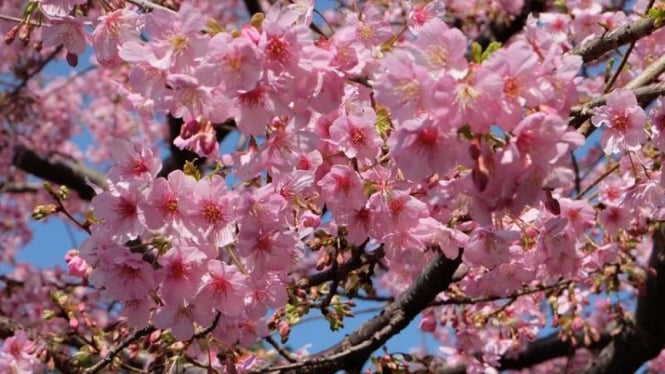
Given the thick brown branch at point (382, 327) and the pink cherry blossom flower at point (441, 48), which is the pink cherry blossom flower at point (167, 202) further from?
the thick brown branch at point (382, 327)

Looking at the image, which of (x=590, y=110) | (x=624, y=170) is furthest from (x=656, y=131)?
(x=624, y=170)

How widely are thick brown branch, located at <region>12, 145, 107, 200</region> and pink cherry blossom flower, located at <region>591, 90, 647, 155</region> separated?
13.0 ft

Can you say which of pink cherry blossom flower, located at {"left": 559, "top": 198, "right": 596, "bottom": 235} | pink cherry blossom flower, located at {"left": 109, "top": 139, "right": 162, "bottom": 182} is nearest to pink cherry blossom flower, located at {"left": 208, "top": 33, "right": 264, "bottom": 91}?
pink cherry blossom flower, located at {"left": 109, "top": 139, "right": 162, "bottom": 182}

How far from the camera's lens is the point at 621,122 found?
5.95ft

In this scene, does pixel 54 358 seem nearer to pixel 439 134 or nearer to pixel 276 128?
pixel 276 128

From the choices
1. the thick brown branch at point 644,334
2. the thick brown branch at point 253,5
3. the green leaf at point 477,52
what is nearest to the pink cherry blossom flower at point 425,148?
the green leaf at point 477,52

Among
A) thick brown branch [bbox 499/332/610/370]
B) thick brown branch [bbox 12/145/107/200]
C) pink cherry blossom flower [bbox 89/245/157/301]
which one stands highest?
pink cherry blossom flower [bbox 89/245/157/301]

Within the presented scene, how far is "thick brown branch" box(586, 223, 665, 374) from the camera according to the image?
355 cm

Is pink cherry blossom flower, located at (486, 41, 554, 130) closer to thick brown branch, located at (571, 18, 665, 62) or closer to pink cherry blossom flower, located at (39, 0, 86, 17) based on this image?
thick brown branch, located at (571, 18, 665, 62)

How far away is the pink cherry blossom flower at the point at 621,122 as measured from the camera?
1715 millimetres

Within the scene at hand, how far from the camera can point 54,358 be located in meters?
2.91

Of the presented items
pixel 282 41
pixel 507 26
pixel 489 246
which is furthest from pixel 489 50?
pixel 507 26

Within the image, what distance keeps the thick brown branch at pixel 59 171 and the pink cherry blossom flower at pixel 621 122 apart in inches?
156

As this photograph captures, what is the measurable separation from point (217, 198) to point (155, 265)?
0.29 meters
